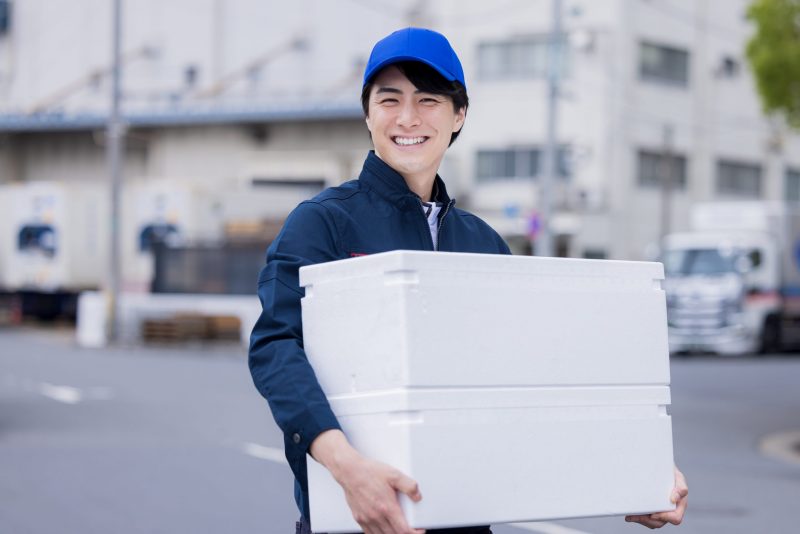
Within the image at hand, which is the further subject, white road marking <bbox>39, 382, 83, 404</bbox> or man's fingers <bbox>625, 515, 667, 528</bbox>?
white road marking <bbox>39, 382, 83, 404</bbox>

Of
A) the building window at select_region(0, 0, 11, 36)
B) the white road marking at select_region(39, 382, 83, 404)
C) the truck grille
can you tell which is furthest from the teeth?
the building window at select_region(0, 0, 11, 36)

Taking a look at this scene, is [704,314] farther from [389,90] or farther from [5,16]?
[5,16]

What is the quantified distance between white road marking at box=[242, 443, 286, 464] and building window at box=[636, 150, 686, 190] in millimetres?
30807

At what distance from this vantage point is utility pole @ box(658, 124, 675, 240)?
39219 millimetres

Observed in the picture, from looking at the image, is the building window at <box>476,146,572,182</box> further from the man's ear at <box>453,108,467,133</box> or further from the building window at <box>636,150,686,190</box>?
the man's ear at <box>453,108,467,133</box>

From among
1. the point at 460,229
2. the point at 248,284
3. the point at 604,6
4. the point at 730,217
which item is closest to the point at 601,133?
the point at 604,6

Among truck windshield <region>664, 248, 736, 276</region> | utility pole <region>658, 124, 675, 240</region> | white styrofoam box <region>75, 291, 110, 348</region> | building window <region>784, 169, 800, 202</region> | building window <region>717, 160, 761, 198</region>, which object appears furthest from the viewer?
building window <region>784, 169, 800, 202</region>

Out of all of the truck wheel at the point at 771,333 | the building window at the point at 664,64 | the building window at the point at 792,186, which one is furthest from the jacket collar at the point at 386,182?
the building window at the point at 792,186

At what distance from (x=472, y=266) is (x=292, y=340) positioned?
42cm

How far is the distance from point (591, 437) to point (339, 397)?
1.76 feet

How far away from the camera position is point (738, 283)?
30.4 metres

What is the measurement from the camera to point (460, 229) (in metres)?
3.19

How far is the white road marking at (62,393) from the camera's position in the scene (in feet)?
55.8

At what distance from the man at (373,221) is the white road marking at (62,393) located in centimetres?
1435
